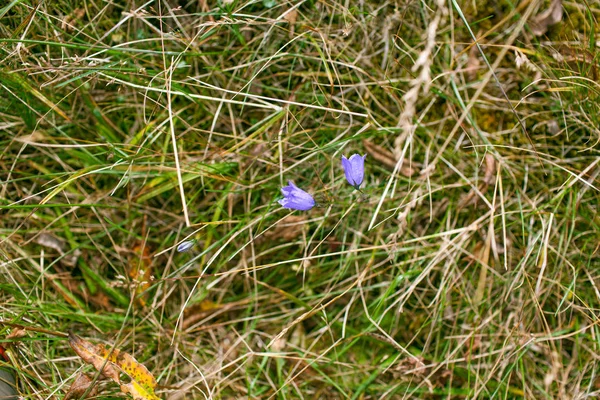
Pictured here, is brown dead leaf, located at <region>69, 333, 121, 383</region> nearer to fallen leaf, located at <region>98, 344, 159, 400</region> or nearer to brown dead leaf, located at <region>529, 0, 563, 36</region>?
fallen leaf, located at <region>98, 344, 159, 400</region>

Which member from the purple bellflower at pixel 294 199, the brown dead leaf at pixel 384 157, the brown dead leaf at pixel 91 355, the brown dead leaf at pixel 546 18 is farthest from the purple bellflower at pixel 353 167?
the brown dead leaf at pixel 91 355

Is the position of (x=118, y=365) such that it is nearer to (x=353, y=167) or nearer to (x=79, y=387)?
(x=79, y=387)

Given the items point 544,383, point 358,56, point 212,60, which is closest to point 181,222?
point 212,60

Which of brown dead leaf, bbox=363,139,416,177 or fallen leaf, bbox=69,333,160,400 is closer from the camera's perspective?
fallen leaf, bbox=69,333,160,400

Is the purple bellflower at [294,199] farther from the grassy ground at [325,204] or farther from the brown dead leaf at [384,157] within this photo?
the brown dead leaf at [384,157]

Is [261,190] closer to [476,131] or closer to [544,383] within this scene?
[476,131]

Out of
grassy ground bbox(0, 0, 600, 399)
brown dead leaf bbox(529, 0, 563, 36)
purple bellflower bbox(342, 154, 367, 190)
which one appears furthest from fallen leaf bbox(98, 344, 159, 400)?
brown dead leaf bbox(529, 0, 563, 36)

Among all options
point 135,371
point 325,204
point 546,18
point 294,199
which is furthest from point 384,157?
point 135,371
